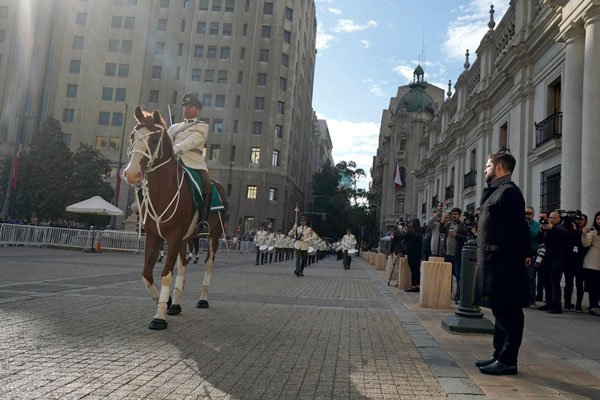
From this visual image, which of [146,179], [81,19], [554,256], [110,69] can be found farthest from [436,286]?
[81,19]

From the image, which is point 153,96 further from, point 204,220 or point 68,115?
point 204,220

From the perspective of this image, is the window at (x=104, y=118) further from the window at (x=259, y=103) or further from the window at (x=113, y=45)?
the window at (x=259, y=103)

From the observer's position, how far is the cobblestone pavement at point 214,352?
3.50m

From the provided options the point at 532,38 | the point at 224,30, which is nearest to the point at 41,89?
the point at 224,30

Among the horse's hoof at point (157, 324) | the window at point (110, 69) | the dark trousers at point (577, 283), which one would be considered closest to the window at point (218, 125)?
the window at point (110, 69)

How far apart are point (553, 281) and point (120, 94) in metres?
61.5

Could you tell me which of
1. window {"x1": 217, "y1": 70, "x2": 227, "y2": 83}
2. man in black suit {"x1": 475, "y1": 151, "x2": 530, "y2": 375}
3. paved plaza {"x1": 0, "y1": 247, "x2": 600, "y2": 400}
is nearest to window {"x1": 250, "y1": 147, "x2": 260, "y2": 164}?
window {"x1": 217, "y1": 70, "x2": 227, "y2": 83}

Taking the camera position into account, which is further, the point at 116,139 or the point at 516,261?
the point at 116,139

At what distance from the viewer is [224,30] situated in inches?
2490

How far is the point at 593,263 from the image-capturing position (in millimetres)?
9422

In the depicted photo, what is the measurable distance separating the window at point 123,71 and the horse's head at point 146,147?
6145 centimetres

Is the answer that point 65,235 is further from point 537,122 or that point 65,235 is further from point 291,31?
point 291,31

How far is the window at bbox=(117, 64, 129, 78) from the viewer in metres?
62.1

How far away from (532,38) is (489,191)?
56.8 feet
